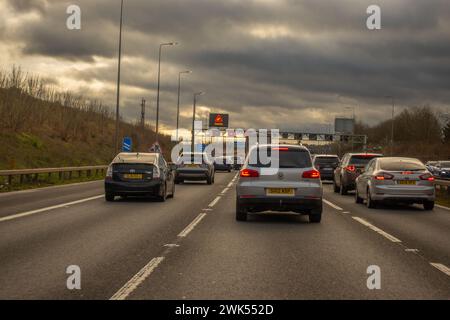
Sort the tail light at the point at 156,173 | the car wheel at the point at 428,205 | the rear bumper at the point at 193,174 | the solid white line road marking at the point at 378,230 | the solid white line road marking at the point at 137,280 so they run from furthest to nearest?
the rear bumper at the point at 193,174 < the tail light at the point at 156,173 < the car wheel at the point at 428,205 < the solid white line road marking at the point at 378,230 < the solid white line road marking at the point at 137,280

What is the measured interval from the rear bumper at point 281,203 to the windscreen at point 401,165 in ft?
17.3

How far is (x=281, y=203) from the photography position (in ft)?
45.9

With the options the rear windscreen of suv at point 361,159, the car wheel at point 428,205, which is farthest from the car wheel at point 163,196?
the rear windscreen of suv at point 361,159

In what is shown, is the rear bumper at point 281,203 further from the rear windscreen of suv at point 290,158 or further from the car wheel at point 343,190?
the car wheel at point 343,190

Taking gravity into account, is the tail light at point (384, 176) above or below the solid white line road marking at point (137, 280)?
above

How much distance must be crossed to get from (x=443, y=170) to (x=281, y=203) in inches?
1518

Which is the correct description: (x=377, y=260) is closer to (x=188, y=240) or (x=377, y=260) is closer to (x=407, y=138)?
(x=188, y=240)

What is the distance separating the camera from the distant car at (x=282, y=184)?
13984mm

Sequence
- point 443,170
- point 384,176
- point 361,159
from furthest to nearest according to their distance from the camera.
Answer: point 443,170
point 361,159
point 384,176

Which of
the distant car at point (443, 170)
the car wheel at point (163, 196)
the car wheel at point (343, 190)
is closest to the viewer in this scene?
the car wheel at point (163, 196)

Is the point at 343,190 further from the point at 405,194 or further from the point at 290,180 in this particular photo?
the point at 290,180

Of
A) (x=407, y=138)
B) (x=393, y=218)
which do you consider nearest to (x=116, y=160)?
(x=393, y=218)

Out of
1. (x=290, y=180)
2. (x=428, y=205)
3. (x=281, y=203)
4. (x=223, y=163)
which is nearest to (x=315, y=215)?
(x=281, y=203)

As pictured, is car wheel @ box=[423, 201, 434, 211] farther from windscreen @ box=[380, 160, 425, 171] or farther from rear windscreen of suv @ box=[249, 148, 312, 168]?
rear windscreen of suv @ box=[249, 148, 312, 168]
